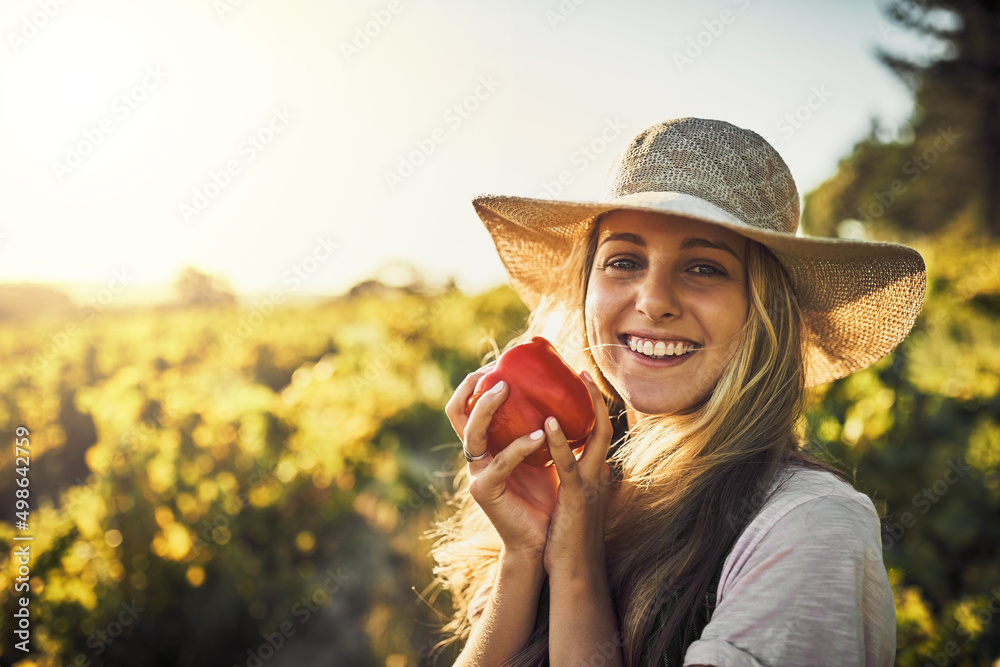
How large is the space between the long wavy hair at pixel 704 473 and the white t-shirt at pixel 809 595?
0.58 feet

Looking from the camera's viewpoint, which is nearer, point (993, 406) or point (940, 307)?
point (993, 406)

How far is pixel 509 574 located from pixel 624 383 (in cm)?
60

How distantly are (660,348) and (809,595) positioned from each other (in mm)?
654

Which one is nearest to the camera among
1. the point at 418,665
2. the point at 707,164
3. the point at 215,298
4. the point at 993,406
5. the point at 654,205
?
the point at 654,205

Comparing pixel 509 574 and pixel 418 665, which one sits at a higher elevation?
pixel 509 574

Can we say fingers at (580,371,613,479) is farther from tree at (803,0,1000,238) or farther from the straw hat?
tree at (803,0,1000,238)

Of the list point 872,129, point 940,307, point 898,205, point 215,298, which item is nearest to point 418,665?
point 940,307

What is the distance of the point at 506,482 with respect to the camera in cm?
175

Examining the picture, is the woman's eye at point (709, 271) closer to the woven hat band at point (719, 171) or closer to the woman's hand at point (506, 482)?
the woven hat band at point (719, 171)

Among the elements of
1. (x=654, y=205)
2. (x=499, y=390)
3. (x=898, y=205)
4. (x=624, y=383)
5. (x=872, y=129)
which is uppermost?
(x=654, y=205)

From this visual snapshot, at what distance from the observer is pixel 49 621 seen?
2.86 metres

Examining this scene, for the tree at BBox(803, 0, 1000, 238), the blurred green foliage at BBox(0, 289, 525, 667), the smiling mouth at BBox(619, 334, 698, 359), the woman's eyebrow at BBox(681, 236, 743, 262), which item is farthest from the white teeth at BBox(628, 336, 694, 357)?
the tree at BBox(803, 0, 1000, 238)

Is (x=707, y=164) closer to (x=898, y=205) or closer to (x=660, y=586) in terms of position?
(x=660, y=586)

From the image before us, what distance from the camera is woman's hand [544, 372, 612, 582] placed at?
1.58 m
